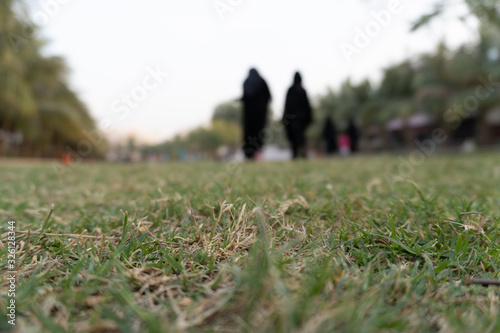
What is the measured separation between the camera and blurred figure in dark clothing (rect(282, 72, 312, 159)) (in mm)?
7590

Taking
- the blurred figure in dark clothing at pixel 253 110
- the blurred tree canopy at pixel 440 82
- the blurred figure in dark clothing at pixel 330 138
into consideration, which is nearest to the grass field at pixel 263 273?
the blurred figure in dark clothing at pixel 253 110

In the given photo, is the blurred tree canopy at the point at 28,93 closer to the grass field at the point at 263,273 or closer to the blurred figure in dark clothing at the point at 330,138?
the grass field at the point at 263,273

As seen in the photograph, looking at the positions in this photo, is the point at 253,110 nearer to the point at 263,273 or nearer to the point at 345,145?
the point at 263,273

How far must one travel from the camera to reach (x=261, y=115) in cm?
932

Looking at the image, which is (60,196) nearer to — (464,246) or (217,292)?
(217,292)

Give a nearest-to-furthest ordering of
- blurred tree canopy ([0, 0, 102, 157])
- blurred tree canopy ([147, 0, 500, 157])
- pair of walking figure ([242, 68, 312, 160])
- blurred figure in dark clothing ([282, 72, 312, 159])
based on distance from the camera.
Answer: blurred figure in dark clothing ([282, 72, 312, 159]) → pair of walking figure ([242, 68, 312, 160]) → blurred tree canopy ([147, 0, 500, 157]) → blurred tree canopy ([0, 0, 102, 157])

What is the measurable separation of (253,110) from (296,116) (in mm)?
1445

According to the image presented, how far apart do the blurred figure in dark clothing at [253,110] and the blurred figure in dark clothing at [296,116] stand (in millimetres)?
889

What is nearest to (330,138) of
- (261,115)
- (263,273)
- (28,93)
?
(261,115)

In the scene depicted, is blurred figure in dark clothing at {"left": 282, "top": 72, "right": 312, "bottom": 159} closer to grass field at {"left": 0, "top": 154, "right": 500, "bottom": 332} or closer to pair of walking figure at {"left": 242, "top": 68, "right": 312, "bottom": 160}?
pair of walking figure at {"left": 242, "top": 68, "right": 312, "bottom": 160}

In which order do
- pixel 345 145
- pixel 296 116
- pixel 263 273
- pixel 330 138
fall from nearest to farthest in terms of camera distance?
pixel 263 273 < pixel 296 116 < pixel 330 138 < pixel 345 145

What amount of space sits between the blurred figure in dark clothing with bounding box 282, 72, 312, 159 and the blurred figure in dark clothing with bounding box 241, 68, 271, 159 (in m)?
0.89

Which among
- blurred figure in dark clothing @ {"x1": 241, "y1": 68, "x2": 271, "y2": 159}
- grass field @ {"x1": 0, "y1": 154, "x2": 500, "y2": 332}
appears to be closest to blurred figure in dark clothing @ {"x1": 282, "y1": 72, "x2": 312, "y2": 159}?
blurred figure in dark clothing @ {"x1": 241, "y1": 68, "x2": 271, "y2": 159}

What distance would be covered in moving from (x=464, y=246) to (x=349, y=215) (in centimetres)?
56
